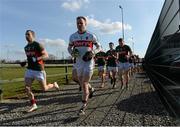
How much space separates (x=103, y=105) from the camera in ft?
26.1

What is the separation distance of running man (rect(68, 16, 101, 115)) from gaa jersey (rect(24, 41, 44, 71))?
888 mm

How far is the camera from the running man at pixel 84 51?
682cm

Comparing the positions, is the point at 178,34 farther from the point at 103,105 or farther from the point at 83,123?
the point at 103,105

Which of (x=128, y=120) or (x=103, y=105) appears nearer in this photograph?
(x=128, y=120)

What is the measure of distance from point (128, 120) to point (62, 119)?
3.93ft

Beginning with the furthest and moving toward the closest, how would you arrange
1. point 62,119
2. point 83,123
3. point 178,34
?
point 62,119 → point 83,123 → point 178,34

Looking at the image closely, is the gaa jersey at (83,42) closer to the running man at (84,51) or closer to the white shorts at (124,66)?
the running man at (84,51)

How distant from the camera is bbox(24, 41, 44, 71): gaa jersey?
7.48m

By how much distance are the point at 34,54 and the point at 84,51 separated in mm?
1301

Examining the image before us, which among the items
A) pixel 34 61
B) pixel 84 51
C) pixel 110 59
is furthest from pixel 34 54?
pixel 110 59

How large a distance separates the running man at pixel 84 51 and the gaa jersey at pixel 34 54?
0.89 m

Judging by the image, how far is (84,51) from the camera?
22.5ft

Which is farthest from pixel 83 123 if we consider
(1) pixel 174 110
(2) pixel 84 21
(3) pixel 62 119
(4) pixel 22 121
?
(2) pixel 84 21

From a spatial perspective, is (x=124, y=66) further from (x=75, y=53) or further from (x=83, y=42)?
(x=75, y=53)
